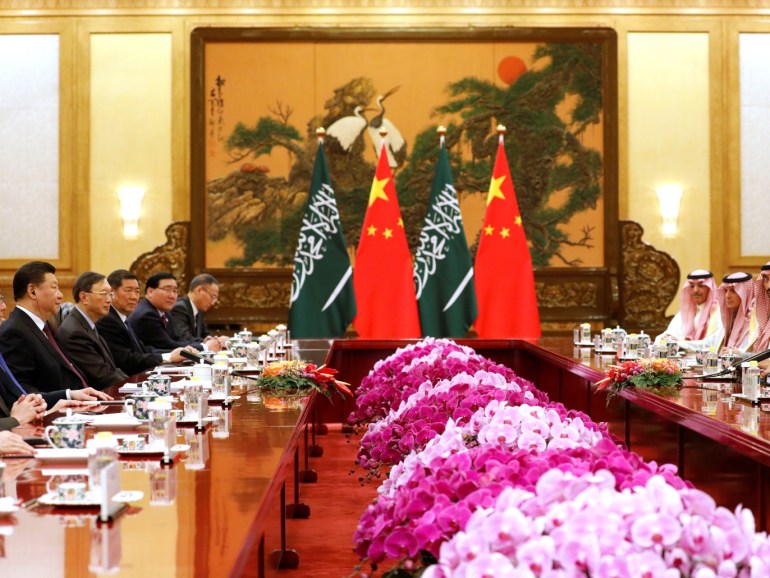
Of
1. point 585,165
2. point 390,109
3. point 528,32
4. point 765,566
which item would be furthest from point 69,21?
point 765,566

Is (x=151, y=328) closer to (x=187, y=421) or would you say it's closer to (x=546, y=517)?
(x=187, y=421)

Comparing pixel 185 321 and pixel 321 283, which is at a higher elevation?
pixel 321 283

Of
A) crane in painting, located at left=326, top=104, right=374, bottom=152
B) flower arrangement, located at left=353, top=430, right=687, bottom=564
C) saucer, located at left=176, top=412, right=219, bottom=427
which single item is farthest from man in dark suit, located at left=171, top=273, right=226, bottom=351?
flower arrangement, located at left=353, top=430, right=687, bottom=564

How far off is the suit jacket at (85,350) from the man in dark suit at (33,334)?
19.6 inches

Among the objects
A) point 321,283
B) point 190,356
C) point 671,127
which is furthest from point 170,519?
point 671,127

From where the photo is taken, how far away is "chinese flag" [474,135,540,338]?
931cm

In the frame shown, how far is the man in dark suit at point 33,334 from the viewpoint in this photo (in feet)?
15.6

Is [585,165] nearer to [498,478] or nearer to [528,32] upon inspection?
[528,32]

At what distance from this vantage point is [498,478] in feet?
5.96

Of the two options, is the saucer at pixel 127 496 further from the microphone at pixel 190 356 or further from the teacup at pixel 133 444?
the microphone at pixel 190 356

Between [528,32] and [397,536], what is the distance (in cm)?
915

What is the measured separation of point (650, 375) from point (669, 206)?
6.08 meters

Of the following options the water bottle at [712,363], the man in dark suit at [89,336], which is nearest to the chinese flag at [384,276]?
the man in dark suit at [89,336]

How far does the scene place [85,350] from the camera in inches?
217
